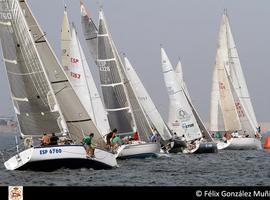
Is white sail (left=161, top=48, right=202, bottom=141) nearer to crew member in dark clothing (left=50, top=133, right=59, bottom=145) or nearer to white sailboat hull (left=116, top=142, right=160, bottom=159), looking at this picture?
white sailboat hull (left=116, top=142, right=160, bottom=159)

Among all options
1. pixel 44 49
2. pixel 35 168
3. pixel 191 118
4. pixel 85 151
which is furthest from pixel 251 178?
pixel 191 118

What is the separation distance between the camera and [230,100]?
61656 mm

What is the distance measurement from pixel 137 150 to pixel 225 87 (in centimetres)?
2592

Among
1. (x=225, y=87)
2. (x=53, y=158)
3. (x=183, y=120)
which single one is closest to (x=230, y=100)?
(x=225, y=87)

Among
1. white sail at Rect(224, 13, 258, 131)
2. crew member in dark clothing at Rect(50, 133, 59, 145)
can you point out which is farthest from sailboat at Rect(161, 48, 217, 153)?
crew member in dark clothing at Rect(50, 133, 59, 145)

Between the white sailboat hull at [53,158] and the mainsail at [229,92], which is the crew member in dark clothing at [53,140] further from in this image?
the mainsail at [229,92]

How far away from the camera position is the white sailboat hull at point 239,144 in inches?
2320

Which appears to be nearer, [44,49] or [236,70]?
[44,49]

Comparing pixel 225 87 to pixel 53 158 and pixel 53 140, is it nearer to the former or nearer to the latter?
pixel 53 140

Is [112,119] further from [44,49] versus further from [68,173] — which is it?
[68,173]

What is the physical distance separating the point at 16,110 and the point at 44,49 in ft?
13.3

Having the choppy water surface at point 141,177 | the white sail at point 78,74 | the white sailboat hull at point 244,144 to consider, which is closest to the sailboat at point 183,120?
the white sailboat hull at point 244,144

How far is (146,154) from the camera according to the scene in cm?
3900

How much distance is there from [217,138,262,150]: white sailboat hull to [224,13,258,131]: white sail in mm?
7028
